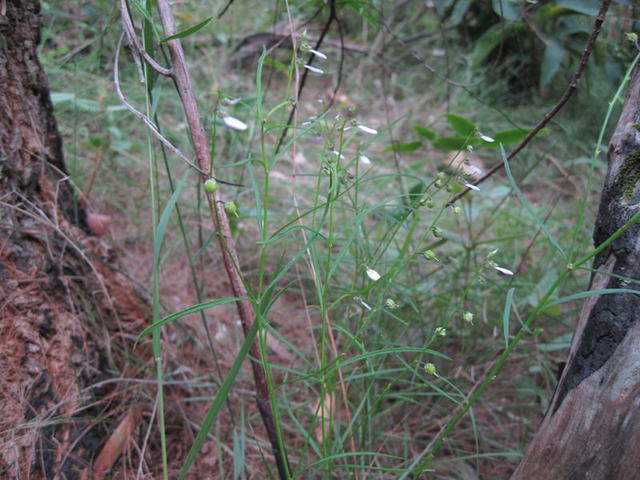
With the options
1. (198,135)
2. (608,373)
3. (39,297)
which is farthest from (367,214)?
(39,297)

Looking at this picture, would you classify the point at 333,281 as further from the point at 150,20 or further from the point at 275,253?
the point at 150,20

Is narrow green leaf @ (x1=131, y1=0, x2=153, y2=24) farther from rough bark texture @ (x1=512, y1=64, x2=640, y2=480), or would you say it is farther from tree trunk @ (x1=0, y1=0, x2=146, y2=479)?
rough bark texture @ (x1=512, y1=64, x2=640, y2=480)

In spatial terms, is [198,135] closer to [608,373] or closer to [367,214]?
[367,214]

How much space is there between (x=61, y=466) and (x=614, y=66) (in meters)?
2.76

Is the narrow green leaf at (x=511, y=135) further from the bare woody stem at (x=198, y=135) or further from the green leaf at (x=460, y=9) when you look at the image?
the green leaf at (x=460, y=9)

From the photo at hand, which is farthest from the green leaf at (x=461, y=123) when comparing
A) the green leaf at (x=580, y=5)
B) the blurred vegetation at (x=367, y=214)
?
the green leaf at (x=580, y=5)

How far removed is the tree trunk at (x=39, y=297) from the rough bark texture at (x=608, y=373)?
82 cm

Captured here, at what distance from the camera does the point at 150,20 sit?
76 centimetres

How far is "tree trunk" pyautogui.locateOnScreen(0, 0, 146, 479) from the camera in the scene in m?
0.93

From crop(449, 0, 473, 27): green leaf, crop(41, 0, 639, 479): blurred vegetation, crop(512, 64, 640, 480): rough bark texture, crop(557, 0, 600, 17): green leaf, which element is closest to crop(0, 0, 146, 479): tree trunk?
crop(41, 0, 639, 479): blurred vegetation

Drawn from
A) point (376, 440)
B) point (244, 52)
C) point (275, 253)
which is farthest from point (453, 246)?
point (244, 52)

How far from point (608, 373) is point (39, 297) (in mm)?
1016

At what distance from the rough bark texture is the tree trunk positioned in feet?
2.69

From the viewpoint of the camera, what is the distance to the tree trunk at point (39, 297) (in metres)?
0.93
